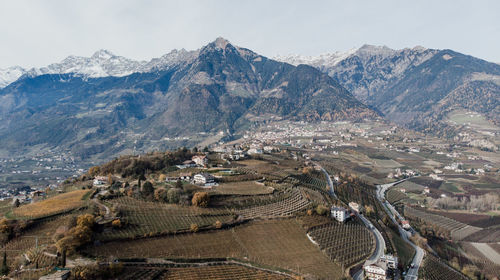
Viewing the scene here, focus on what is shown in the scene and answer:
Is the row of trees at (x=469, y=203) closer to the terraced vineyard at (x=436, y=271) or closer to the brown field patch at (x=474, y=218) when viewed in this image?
the brown field patch at (x=474, y=218)

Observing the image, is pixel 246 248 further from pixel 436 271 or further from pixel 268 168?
pixel 268 168

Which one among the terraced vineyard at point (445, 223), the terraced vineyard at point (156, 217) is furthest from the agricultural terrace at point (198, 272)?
the terraced vineyard at point (445, 223)

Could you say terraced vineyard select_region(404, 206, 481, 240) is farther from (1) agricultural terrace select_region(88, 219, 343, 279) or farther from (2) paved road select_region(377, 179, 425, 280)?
(1) agricultural terrace select_region(88, 219, 343, 279)

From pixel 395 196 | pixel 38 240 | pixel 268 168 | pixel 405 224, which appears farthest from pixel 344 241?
pixel 395 196

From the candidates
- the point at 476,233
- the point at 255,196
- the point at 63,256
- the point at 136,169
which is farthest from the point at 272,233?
the point at 476,233

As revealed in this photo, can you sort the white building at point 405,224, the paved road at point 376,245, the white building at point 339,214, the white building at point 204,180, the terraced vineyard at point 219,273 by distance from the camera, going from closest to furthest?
the terraced vineyard at point 219,273
the paved road at point 376,245
the white building at point 339,214
the white building at point 204,180
the white building at point 405,224
